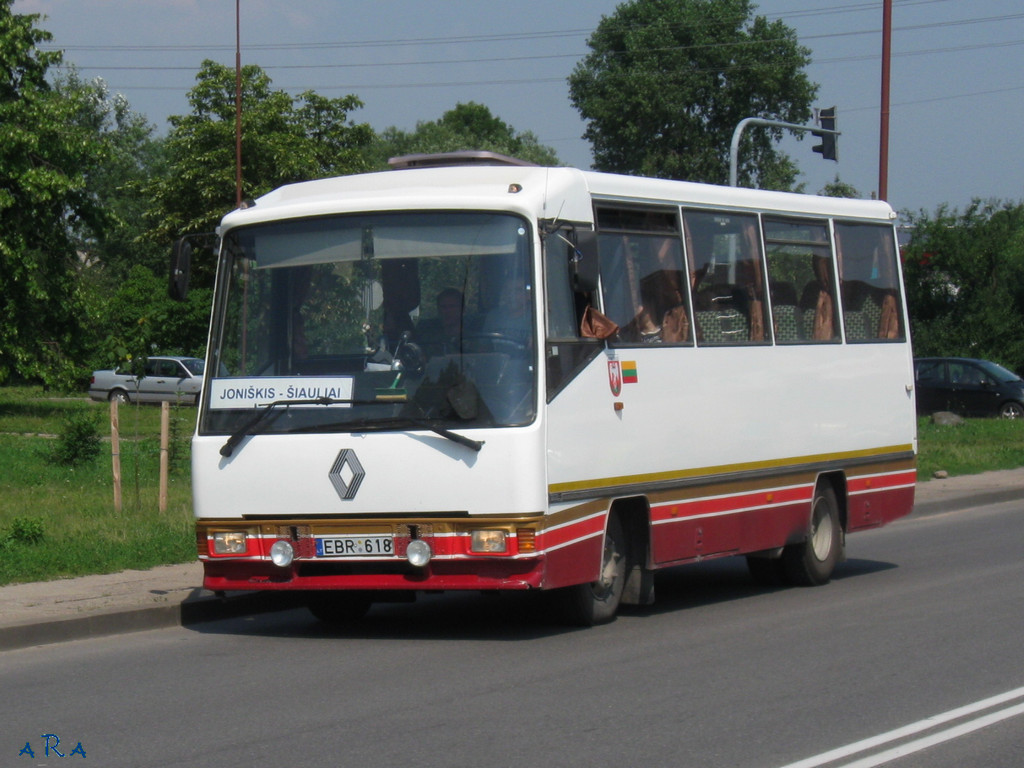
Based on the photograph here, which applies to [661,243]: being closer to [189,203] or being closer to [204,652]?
[204,652]

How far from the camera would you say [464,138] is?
97688mm

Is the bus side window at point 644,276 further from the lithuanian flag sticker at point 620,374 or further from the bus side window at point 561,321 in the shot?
the bus side window at point 561,321

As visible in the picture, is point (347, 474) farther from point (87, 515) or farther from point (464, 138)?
point (464, 138)

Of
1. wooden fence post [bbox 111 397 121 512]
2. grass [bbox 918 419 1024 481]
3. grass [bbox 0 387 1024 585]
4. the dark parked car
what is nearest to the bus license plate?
grass [bbox 0 387 1024 585]

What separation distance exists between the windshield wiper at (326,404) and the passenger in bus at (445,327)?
1.46ft

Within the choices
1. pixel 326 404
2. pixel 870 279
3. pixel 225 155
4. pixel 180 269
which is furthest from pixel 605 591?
pixel 225 155

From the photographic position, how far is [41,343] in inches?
1564

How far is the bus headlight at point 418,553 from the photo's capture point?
926 cm

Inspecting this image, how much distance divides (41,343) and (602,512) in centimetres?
3227

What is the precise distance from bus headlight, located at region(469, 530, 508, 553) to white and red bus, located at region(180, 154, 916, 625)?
1 centimetres

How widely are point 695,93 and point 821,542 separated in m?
60.0

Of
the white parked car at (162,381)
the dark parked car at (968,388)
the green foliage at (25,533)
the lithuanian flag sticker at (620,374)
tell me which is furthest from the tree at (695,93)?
the lithuanian flag sticker at (620,374)

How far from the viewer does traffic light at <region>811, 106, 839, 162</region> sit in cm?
2673

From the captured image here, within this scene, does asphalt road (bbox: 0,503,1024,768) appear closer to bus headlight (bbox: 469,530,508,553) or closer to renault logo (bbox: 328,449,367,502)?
bus headlight (bbox: 469,530,508,553)
